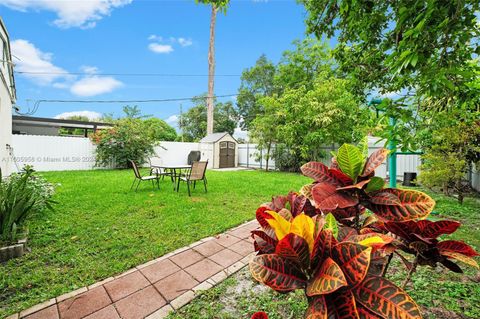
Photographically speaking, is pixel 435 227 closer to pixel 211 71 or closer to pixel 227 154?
pixel 227 154

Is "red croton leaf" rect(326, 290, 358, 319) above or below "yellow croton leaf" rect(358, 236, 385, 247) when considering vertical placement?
below

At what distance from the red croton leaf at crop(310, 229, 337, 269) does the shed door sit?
44.2 ft

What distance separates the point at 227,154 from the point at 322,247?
1382 cm

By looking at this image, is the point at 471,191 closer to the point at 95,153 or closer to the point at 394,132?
the point at 394,132

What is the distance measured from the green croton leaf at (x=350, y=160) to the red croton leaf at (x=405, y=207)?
0.14 meters

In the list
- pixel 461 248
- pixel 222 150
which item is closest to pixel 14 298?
pixel 461 248

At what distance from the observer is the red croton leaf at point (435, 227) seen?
2.70 feet

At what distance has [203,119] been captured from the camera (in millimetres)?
27453

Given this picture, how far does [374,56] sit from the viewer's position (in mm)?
2932

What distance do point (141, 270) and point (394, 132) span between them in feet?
9.34

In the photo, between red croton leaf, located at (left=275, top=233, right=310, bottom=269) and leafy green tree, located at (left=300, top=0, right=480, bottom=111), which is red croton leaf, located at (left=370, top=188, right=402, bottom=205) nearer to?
red croton leaf, located at (left=275, top=233, right=310, bottom=269)

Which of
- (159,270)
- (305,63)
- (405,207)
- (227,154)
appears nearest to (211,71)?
(227,154)

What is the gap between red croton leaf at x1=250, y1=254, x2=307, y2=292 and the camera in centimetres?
72

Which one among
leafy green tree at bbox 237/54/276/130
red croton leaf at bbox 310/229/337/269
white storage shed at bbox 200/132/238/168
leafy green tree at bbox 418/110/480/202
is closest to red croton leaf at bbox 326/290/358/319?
red croton leaf at bbox 310/229/337/269
